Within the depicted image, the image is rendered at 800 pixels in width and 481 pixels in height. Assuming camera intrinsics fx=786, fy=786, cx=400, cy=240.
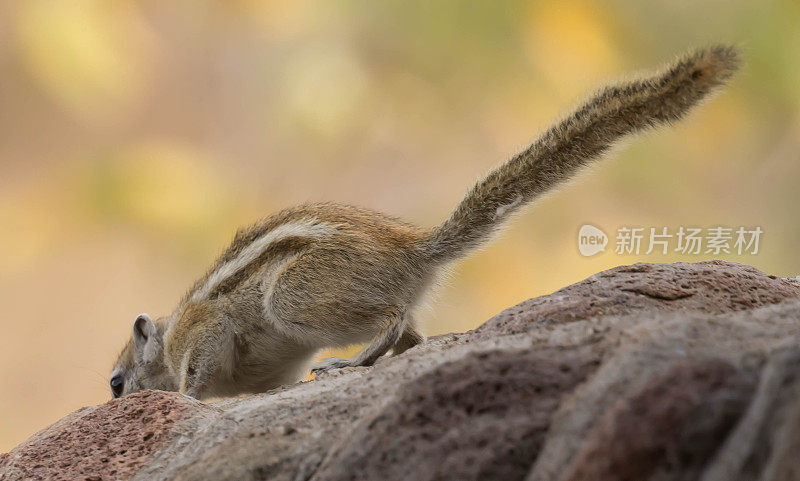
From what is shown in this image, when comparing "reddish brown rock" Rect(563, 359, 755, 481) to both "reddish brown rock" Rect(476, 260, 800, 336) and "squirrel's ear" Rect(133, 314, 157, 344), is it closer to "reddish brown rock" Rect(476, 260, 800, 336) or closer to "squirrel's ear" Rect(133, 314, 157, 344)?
"reddish brown rock" Rect(476, 260, 800, 336)

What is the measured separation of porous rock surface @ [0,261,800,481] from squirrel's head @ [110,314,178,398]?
4.42ft

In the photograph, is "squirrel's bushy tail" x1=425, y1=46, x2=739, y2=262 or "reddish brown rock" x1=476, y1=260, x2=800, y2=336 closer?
"reddish brown rock" x1=476, y1=260, x2=800, y2=336

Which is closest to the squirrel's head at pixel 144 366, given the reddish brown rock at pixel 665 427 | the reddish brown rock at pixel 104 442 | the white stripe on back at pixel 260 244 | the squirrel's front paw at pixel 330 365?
the white stripe on back at pixel 260 244

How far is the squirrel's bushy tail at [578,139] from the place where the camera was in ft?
7.10

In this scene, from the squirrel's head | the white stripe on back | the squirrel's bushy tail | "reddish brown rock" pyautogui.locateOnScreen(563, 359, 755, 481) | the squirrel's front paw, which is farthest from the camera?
the squirrel's head

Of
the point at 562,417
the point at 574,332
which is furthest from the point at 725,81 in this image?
the point at 562,417

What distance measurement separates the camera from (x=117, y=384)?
3.59m

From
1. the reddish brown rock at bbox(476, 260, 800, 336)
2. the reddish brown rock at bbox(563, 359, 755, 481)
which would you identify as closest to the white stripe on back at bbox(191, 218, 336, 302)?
the reddish brown rock at bbox(476, 260, 800, 336)

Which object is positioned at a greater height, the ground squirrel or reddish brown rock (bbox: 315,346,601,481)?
the ground squirrel

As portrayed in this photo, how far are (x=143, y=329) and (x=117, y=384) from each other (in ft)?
0.98

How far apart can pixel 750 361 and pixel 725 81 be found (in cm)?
127

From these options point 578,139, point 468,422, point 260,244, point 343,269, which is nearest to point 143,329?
point 260,244

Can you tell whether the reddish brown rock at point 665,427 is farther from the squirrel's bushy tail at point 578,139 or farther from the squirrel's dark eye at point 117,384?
the squirrel's dark eye at point 117,384

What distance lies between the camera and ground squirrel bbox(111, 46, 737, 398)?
2488mm
